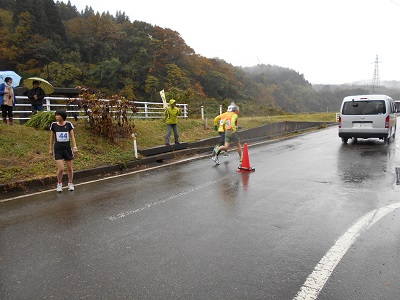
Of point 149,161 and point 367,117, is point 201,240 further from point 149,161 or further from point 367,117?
point 367,117

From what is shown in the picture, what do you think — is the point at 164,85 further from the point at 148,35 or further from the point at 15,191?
the point at 15,191

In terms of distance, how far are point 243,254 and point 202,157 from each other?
25.3ft

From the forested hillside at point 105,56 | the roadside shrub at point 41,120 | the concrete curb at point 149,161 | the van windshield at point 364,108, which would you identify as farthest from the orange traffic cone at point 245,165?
the forested hillside at point 105,56

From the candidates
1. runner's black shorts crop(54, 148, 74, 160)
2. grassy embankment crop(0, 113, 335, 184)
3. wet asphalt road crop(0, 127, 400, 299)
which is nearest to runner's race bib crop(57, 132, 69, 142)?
runner's black shorts crop(54, 148, 74, 160)

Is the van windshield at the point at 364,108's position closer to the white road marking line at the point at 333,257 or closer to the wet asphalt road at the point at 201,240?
the wet asphalt road at the point at 201,240

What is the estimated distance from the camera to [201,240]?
3758mm

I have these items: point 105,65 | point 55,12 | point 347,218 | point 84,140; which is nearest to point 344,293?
point 347,218

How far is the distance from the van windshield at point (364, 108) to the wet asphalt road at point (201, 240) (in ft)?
21.2

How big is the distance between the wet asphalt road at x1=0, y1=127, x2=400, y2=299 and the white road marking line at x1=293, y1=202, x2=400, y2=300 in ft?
0.09

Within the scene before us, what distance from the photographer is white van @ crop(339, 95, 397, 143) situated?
12.4m

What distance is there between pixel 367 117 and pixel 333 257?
11.1 metres

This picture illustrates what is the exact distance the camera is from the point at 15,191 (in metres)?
6.75

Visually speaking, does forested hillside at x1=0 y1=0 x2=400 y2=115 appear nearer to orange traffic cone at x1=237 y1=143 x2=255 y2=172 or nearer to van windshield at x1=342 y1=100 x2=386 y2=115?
van windshield at x1=342 y1=100 x2=386 y2=115

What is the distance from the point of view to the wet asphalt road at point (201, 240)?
278 cm
